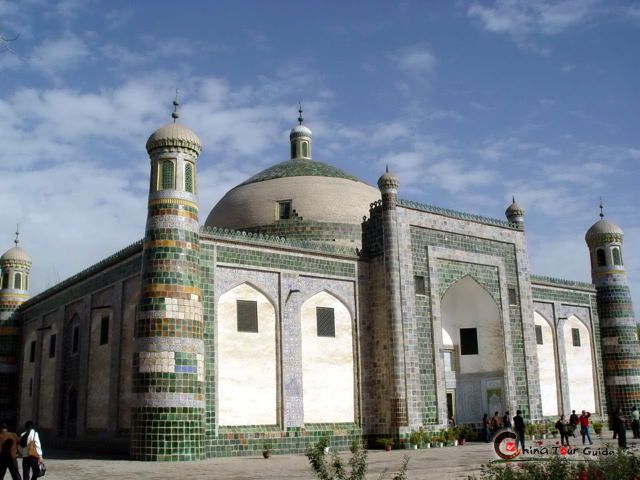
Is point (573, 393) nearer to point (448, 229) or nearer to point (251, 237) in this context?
point (448, 229)

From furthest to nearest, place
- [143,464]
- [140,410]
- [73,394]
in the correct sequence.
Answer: [73,394]
[140,410]
[143,464]

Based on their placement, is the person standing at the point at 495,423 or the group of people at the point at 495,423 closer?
the group of people at the point at 495,423

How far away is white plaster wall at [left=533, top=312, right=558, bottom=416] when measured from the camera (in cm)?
2778

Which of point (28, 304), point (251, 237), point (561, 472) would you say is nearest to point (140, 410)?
point (251, 237)

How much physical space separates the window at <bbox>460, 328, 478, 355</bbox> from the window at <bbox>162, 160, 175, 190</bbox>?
1285 cm

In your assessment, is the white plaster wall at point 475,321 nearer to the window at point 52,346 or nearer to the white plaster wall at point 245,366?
the white plaster wall at point 245,366

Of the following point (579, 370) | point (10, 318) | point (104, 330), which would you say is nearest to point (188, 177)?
point (104, 330)

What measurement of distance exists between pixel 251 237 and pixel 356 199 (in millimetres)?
8122

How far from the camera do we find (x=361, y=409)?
75.2 ft

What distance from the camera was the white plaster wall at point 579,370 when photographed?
96.7 ft

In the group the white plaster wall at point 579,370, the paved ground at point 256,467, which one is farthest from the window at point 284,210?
the white plaster wall at point 579,370

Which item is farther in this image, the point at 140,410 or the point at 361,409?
the point at 361,409

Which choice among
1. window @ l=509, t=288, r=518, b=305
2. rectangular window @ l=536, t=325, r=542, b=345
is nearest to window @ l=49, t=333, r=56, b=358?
window @ l=509, t=288, r=518, b=305

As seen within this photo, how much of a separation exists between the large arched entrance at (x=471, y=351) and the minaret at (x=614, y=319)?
8.15m
